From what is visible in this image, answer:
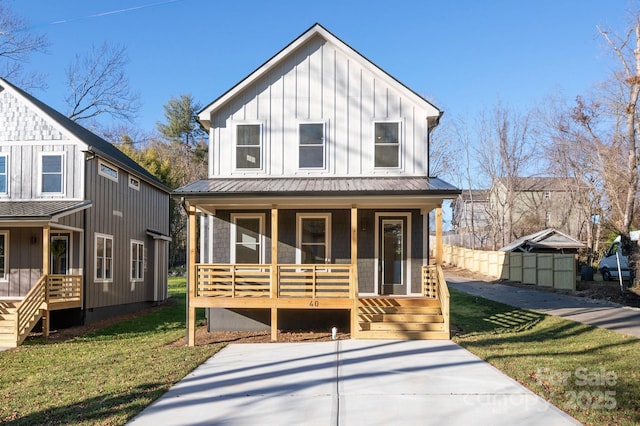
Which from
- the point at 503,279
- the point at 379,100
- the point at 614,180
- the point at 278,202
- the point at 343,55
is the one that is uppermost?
the point at 343,55

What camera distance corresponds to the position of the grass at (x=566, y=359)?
251 inches

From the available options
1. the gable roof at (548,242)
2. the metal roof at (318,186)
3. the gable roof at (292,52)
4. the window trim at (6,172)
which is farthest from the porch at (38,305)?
the gable roof at (548,242)

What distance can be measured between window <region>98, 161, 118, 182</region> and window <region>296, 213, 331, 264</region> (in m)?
7.54

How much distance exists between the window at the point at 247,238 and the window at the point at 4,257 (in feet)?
24.9

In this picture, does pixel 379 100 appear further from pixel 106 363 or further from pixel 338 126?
pixel 106 363

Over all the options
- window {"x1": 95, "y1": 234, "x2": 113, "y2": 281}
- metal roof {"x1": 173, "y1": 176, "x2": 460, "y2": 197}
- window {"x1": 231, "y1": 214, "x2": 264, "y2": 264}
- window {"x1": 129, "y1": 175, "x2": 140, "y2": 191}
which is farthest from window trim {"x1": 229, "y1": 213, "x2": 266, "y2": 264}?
window {"x1": 129, "y1": 175, "x2": 140, "y2": 191}

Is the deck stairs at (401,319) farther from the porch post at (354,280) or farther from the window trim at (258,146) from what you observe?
the window trim at (258,146)

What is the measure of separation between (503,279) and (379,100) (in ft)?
59.3

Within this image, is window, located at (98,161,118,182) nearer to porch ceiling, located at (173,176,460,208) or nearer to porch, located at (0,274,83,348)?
porch, located at (0,274,83,348)

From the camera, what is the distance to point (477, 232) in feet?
163

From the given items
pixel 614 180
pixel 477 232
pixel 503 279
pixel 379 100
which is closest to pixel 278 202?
pixel 379 100

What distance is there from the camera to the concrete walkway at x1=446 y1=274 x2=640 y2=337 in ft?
43.8

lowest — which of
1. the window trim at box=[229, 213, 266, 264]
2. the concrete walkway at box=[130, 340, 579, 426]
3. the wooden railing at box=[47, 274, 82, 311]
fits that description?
the concrete walkway at box=[130, 340, 579, 426]

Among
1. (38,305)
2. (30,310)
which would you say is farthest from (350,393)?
(38,305)
